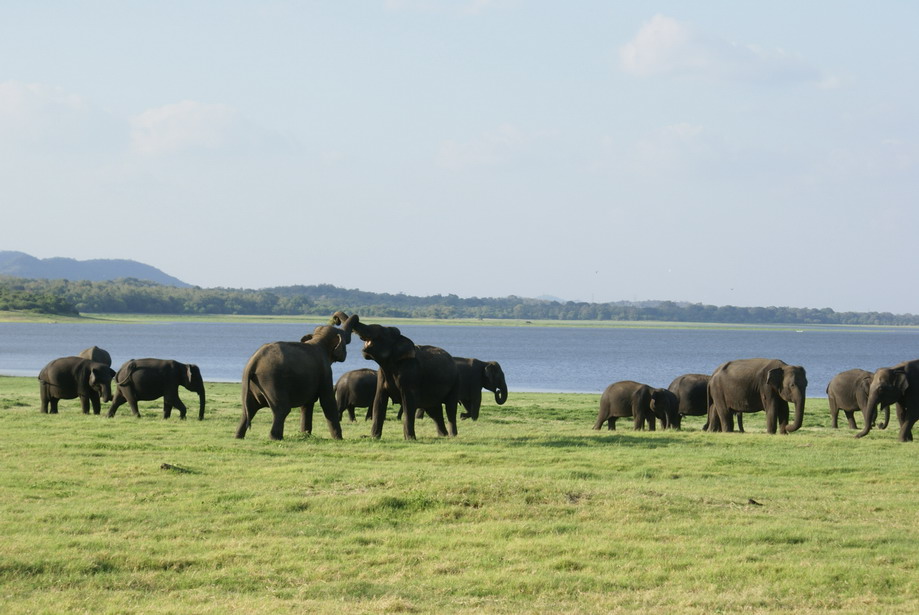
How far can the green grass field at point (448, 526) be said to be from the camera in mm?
9398

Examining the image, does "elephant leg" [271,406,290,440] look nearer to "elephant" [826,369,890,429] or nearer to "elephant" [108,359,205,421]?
"elephant" [108,359,205,421]

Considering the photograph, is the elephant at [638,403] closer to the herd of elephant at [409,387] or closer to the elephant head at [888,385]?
the herd of elephant at [409,387]

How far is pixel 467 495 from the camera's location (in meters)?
13.3

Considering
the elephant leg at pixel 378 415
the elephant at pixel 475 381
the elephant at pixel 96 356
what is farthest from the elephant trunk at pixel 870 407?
the elephant at pixel 96 356

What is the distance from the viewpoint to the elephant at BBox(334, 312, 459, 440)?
2023cm

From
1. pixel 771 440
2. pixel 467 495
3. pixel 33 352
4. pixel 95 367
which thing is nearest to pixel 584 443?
pixel 771 440

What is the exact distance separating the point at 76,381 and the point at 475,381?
31.3 ft

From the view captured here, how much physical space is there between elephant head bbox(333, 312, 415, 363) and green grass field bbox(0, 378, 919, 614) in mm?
1543

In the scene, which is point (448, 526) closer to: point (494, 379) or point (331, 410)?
point (331, 410)

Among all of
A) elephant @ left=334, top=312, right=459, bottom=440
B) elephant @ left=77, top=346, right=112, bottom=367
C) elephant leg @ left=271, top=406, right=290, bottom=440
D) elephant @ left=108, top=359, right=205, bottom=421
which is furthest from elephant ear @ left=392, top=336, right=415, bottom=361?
elephant @ left=77, top=346, right=112, bottom=367

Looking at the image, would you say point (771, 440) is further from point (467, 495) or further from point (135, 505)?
point (135, 505)

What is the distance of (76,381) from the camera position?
26641 mm

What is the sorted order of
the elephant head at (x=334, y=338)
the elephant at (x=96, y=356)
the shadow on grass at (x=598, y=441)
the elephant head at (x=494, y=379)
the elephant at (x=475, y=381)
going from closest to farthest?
1. the shadow on grass at (x=598, y=441)
2. the elephant head at (x=334, y=338)
3. the elephant at (x=475, y=381)
4. the elephant head at (x=494, y=379)
5. the elephant at (x=96, y=356)

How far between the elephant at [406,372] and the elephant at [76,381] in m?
8.55
